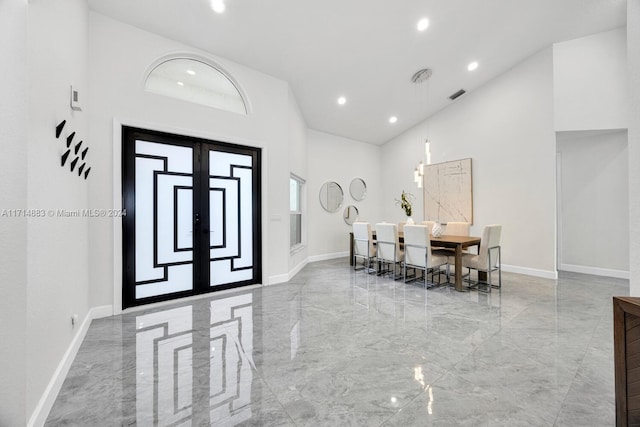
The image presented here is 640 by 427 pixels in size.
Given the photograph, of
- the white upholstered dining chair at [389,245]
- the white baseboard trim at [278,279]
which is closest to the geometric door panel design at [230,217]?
the white baseboard trim at [278,279]

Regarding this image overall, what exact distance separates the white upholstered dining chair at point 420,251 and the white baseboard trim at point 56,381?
4.04m

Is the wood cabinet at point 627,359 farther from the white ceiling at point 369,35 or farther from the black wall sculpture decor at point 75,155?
the white ceiling at point 369,35

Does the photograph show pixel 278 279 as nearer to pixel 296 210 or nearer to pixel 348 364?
pixel 296 210

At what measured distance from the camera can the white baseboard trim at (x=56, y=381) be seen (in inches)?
56.6

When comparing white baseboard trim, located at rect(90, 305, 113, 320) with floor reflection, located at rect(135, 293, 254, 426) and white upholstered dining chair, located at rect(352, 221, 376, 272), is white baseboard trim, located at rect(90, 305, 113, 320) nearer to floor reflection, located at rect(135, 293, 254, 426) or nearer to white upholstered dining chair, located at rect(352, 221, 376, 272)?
floor reflection, located at rect(135, 293, 254, 426)

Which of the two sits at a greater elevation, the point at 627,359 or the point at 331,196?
the point at 331,196

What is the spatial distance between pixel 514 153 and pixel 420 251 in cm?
292

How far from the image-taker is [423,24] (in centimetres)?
387

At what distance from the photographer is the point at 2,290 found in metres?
1.32

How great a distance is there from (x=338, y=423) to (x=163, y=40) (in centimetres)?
442

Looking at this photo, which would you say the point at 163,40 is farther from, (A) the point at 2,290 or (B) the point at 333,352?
(B) the point at 333,352

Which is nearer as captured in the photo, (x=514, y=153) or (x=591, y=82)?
(x=591, y=82)

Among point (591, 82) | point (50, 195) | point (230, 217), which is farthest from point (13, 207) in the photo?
point (591, 82)

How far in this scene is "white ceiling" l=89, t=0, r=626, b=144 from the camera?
324cm
